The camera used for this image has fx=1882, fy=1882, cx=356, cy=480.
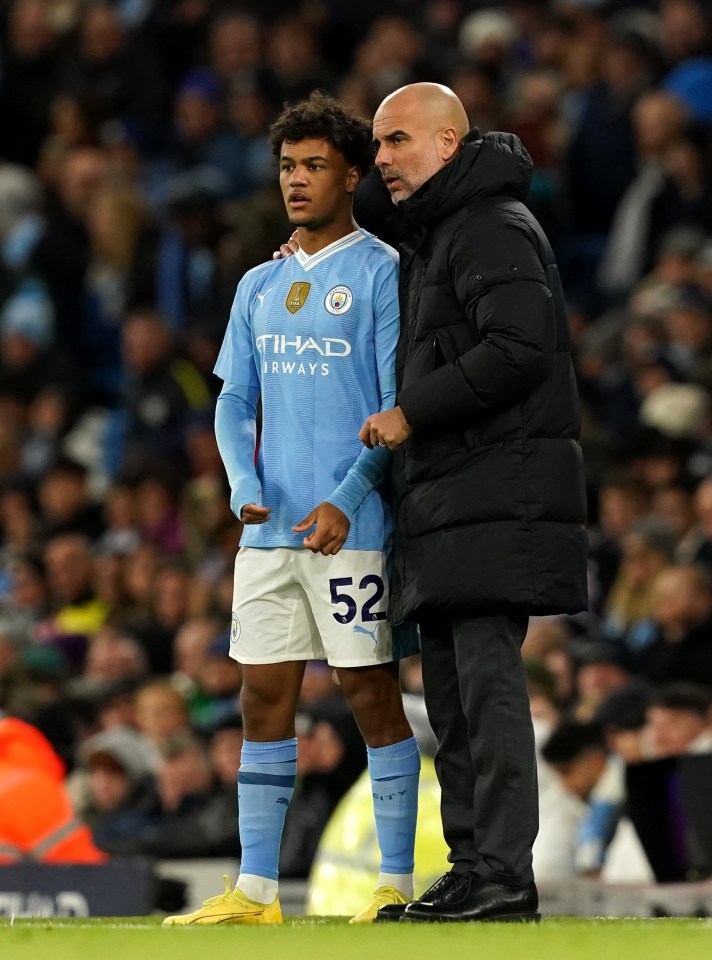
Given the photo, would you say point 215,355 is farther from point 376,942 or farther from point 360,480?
point 376,942

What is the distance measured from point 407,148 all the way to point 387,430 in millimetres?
723

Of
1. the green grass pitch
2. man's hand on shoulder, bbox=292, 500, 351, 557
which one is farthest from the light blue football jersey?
the green grass pitch

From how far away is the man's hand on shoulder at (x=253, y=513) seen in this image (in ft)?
15.0

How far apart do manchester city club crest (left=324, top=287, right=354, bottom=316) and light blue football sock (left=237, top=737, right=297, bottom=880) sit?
3.56 ft

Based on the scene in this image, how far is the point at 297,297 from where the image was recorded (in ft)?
15.6

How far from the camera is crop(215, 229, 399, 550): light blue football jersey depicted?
469cm

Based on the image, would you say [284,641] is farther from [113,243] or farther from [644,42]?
[113,243]

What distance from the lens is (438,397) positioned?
4.35m

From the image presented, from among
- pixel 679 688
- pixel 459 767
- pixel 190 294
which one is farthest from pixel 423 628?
pixel 190 294

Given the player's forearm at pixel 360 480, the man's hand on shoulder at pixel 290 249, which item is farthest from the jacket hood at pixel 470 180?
the player's forearm at pixel 360 480

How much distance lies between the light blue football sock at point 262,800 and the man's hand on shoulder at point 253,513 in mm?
565

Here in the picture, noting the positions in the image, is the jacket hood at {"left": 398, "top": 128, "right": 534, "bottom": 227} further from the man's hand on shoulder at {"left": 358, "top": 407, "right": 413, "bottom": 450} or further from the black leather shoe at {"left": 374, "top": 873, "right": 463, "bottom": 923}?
the black leather shoe at {"left": 374, "top": 873, "right": 463, "bottom": 923}

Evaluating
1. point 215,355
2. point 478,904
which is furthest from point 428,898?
point 215,355

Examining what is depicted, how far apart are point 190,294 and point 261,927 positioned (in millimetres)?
9316
